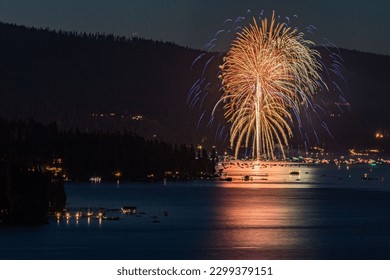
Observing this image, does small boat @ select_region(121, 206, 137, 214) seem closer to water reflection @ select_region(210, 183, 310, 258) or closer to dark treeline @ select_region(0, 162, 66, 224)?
water reflection @ select_region(210, 183, 310, 258)

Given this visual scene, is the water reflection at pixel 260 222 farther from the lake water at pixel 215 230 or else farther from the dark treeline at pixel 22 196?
the dark treeline at pixel 22 196

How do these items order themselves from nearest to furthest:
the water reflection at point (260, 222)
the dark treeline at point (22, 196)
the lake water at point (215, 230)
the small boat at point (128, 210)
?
the lake water at point (215, 230) < the water reflection at point (260, 222) < the dark treeline at point (22, 196) < the small boat at point (128, 210)

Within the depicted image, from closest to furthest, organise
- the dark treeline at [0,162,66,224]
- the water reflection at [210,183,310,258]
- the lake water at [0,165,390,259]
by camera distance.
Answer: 1. the lake water at [0,165,390,259]
2. the water reflection at [210,183,310,258]
3. the dark treeline at [0,162,66,224]

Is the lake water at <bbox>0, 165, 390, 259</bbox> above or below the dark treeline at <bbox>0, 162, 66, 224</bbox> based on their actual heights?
below

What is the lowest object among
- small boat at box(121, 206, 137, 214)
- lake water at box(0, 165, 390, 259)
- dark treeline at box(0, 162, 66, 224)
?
lake water at box(0, 165, 390, 259)

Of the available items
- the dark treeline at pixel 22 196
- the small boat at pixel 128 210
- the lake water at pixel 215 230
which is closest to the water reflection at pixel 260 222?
the lake water at pixel 215 230

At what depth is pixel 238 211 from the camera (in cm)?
13325

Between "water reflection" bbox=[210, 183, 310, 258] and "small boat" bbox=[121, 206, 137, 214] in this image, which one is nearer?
"water reflection" bbox=[210, 183, 310, 258]

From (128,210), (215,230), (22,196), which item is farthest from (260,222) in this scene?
(22,196)

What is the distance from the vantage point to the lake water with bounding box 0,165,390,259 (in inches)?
3445

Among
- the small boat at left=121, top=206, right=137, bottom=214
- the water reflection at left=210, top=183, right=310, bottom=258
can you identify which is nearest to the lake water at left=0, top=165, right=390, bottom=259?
the water reflection at left=210, top=183, right=310, bottom=258

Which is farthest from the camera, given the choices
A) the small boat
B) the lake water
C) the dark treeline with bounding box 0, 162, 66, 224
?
the small boat

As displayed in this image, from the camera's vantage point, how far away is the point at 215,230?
107562mm

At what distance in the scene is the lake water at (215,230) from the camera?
8750 cm
